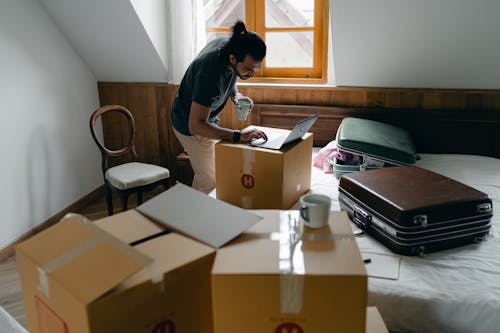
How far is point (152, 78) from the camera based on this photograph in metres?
3.48

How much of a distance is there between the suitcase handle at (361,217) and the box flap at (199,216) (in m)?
0.64

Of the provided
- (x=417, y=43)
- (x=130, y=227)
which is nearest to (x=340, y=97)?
(x=417, y=43)

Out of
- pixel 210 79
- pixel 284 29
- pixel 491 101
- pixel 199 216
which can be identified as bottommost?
pixel 199 216

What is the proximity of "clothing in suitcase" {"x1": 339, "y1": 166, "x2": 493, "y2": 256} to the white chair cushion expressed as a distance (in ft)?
4.74

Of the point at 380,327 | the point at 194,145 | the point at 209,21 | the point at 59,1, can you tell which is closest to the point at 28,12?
the point at 59,1

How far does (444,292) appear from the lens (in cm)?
142

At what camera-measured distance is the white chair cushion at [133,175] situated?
9.16ft

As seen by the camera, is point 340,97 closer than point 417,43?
No

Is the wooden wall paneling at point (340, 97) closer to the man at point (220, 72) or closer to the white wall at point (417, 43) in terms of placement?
the white wall at point (417, 43)

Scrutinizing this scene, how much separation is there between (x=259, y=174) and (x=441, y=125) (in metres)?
1.63

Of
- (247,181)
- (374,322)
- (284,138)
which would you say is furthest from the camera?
(284,138)

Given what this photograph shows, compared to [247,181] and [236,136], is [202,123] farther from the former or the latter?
[247,181]

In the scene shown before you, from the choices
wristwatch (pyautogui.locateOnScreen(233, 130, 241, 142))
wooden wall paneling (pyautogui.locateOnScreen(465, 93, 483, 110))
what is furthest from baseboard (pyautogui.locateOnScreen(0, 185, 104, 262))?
wooden wall paneling (pyautogui.locateOnScreen(465, 93, 483, 110))

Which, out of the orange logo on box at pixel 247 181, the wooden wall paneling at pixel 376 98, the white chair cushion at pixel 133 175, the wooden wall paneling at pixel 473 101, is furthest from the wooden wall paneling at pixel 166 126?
the wooden wall paneling at pixel 473 101
